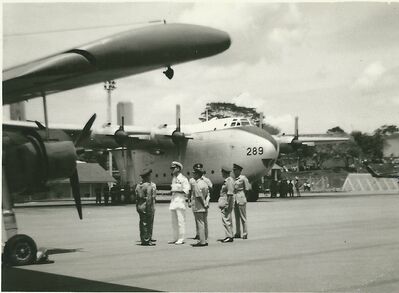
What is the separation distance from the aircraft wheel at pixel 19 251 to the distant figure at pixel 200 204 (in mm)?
4135

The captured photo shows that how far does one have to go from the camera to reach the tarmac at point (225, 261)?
844 cm

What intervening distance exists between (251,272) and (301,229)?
6.99m

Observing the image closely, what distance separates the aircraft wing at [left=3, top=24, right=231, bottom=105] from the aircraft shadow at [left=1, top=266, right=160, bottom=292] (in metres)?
3.11

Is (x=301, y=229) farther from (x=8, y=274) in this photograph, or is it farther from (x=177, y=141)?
(x=177, y=141)

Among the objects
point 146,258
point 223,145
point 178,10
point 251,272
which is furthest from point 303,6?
point 223,145

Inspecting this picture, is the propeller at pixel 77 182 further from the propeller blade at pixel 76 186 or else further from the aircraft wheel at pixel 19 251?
the aircraft wheel at pixel 19 251

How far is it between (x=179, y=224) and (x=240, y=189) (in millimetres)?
1882

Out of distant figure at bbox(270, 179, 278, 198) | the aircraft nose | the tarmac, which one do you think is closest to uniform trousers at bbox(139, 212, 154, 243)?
the tarmac

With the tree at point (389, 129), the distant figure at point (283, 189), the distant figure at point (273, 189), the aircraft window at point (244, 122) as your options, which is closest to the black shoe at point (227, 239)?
the tree at point (389, 129)

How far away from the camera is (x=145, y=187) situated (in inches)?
543

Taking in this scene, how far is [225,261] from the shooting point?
1069cm

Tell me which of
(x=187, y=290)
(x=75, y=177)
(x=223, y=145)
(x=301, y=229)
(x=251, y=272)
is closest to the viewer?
(x=187, y=290)

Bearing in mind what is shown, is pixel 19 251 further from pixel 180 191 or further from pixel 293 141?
pixel 293 141

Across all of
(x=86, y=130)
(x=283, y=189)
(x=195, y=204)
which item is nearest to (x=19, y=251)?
(x=86, y=130)
